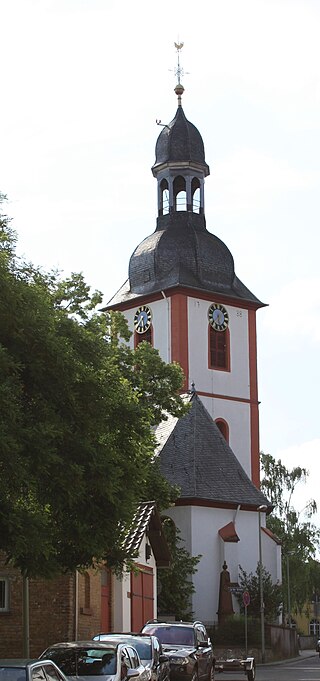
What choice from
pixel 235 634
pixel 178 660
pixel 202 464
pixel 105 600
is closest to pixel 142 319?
pixel 202 464

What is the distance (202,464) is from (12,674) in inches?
1632

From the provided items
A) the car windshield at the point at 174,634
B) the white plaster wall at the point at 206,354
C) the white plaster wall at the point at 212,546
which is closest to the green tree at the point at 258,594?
the white plaster wall at the point at 212,546

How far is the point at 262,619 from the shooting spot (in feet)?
153

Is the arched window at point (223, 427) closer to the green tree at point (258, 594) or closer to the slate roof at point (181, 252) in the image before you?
the slate roof at point (181, 252)

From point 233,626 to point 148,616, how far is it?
13698mm

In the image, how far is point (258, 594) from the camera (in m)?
51.0

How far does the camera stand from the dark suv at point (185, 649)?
22281mm

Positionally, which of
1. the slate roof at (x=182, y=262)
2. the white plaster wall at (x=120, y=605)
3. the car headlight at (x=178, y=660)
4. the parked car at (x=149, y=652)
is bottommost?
the car headlight at (x=178, y=660)

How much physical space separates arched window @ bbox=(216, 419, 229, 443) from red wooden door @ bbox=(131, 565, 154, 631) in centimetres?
2460

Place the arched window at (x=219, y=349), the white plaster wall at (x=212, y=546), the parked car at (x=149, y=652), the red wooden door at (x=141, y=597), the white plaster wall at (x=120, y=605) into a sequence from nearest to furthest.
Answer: the parked car at (x=149, y=652) → the white plaster wall at (x=120, y=605) → the red wooden door at (x=141, y=597) → the white plaster wall at (x=212, y=546) → the arched window at (x=219, y=349)

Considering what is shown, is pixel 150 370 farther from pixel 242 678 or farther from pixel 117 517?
pixel 117 517

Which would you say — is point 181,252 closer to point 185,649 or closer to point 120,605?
point 120,605

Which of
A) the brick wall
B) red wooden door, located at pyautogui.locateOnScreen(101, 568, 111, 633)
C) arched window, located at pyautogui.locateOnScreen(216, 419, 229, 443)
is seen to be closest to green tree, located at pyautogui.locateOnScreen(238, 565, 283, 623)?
arched window, located at pyautogui.locateOnScreen(216, 419, 229, 443)

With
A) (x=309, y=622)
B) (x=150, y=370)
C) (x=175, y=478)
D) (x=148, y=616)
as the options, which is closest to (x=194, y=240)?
(x=175, y=478)
